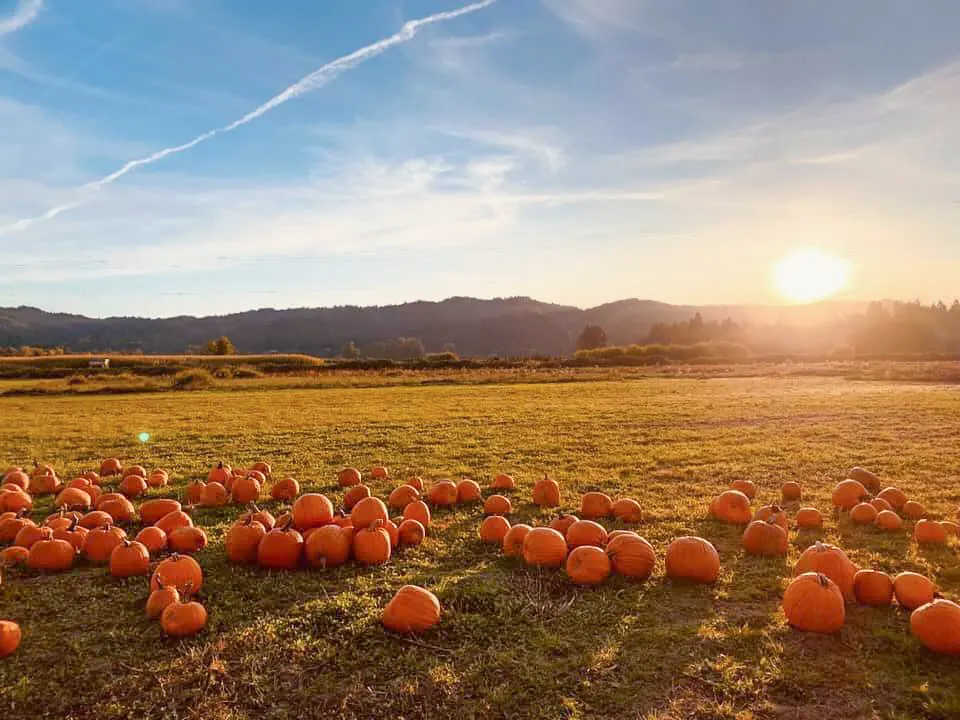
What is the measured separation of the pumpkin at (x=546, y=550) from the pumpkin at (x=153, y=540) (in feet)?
13.4

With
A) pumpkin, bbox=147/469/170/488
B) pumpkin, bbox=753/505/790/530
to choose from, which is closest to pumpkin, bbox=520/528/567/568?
pumpkin, bbox=753/505/790/530

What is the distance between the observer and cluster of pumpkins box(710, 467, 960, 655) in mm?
4785

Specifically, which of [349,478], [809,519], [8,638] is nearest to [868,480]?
[809,519]

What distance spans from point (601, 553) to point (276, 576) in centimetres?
324

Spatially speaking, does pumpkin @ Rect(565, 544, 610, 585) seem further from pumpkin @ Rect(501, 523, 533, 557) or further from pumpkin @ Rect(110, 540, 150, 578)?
pumpkin @ Rect(110, 540, 150, 578)

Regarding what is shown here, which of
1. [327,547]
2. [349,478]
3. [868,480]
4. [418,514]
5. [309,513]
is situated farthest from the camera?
[349,478]

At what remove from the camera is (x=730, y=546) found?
7.30 metres

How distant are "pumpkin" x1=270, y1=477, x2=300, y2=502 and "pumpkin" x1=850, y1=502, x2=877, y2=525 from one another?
788 cm

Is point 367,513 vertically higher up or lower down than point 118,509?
higher up

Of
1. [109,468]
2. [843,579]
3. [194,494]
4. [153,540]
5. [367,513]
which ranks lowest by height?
[109,468]

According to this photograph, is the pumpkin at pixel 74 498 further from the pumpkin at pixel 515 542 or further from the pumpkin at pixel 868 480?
the pumpkin at pixel 868 480

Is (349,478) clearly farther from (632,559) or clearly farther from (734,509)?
(734,509)

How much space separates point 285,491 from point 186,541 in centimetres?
262

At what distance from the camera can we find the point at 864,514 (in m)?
8.12
